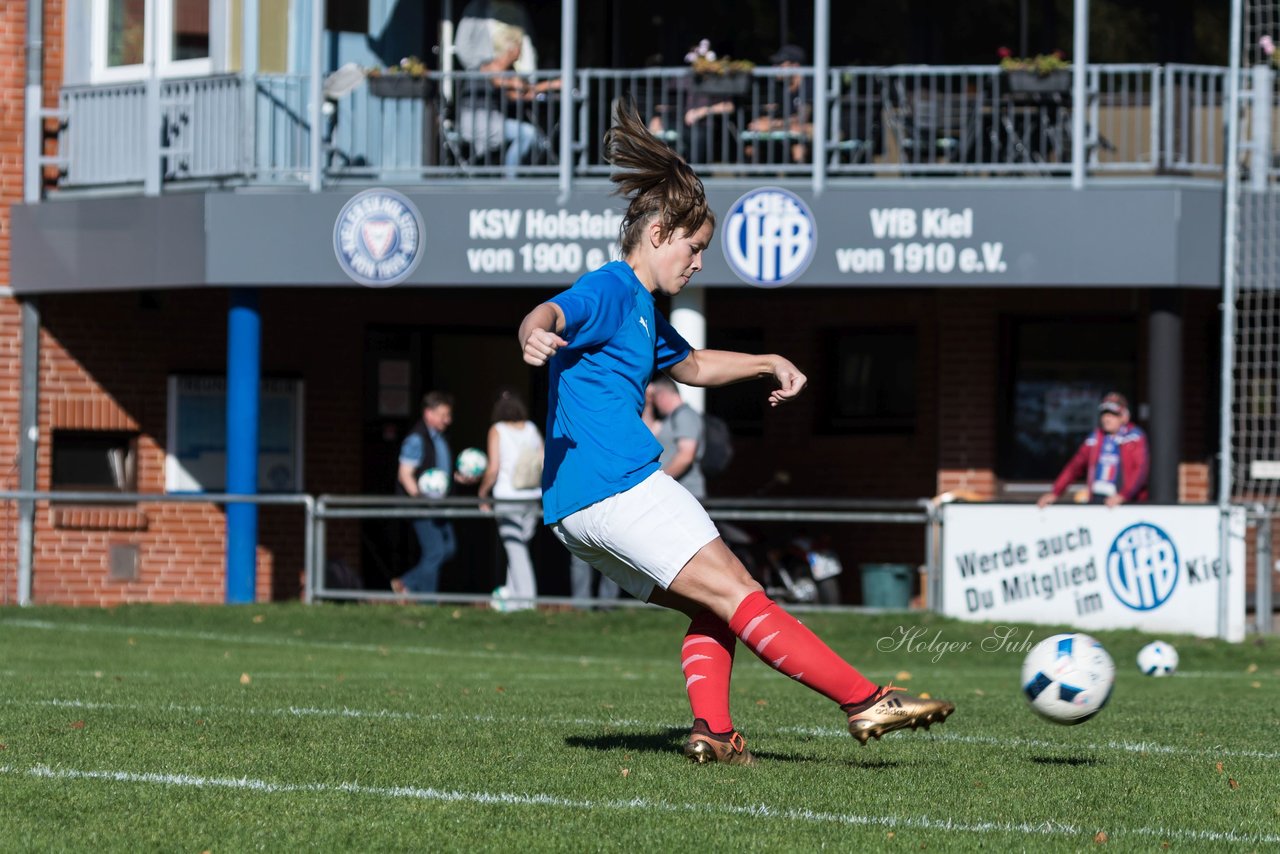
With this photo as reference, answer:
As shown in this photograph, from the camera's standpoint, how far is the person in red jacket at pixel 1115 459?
16.2m

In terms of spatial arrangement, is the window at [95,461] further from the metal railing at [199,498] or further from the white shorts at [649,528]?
the white shorts at [649,528]

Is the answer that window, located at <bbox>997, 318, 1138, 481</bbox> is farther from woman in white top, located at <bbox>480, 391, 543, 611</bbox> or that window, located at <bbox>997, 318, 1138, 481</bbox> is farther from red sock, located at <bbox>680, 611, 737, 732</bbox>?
red sock, located at <bbox>680, 611, 737, 732</bbox>

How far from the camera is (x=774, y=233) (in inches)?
682

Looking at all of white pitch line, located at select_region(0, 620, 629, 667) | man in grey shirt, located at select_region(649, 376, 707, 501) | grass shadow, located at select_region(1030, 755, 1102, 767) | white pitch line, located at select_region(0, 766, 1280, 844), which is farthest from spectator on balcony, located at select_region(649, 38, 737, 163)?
white pitch line, located at select_region(0, 766, 1280, 844)

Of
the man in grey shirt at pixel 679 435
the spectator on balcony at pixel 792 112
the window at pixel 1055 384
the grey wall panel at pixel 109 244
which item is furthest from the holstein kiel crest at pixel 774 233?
the grey wall panel at pixel 109 244

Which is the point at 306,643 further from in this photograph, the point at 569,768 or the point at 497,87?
the point at 569,768

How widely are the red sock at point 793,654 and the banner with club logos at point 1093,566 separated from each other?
9449mm

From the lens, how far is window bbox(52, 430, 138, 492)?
20.1m

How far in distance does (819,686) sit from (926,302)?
14.6m

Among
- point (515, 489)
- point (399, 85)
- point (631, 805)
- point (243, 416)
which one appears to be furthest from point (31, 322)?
point (631, 805)

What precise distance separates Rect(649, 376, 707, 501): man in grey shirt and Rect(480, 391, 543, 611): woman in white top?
3.72ft

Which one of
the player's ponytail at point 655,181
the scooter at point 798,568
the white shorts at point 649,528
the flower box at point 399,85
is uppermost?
the flower box at point 399,85

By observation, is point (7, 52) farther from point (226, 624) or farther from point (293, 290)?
point (226, 624)

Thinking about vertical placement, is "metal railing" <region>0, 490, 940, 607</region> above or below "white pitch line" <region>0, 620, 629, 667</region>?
above
